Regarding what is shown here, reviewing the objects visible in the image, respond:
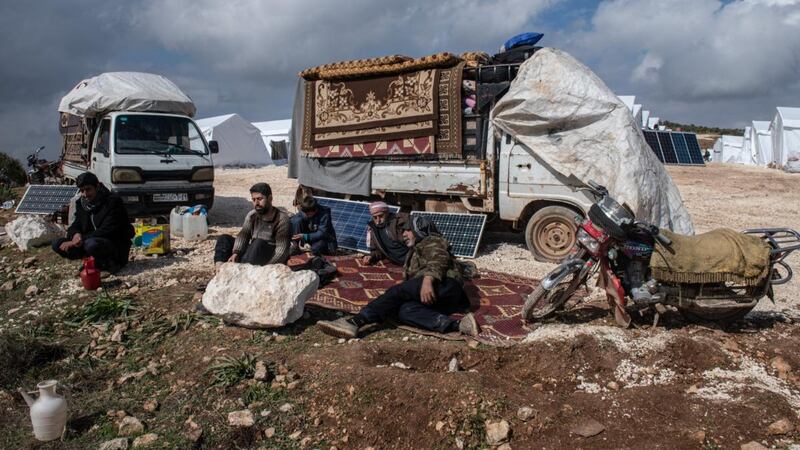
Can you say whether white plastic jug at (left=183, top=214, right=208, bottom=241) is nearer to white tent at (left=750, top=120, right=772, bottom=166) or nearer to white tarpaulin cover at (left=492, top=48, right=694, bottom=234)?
white tarpaulin cover at (left=492, top=48, right=694, bottom=234)

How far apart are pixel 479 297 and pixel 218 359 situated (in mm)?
2618

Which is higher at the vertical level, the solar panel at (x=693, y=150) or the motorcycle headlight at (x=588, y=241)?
the solar panel at (x=693, y=150)

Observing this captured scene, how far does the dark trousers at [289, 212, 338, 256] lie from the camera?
706 cm

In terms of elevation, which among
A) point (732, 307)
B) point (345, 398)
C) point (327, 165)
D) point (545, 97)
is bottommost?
point (345, 398)

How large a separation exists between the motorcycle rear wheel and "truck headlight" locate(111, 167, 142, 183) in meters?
6.68

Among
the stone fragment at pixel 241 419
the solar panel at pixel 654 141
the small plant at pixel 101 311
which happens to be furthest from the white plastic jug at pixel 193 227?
the solar panel at pixel 654 141

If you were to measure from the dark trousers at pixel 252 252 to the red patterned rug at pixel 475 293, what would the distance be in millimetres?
635

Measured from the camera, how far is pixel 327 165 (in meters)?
9.12

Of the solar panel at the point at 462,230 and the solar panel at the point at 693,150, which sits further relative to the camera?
the solar panel at the point at 693,150

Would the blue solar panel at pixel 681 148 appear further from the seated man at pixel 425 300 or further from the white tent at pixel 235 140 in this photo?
the seated man at pixel 425 300

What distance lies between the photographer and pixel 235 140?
27000 mm

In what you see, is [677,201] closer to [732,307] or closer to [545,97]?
[545,97]

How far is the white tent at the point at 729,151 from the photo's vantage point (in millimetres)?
31322


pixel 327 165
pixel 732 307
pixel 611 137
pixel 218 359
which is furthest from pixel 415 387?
pixel 327 165
